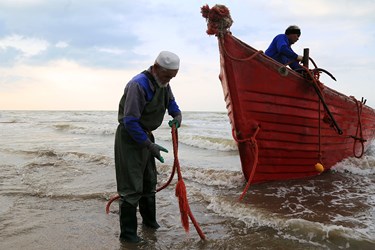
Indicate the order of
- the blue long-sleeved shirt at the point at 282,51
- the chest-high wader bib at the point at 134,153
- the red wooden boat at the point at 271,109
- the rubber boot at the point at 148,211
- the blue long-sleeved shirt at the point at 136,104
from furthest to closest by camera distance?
the blue long-sleeved shirt at the point at 282,51 → the red wooden boat at the point at 271,109 → the rubber boot at the point at 148,211 → the chest-high wader bib at the point at 134,153 → the blue long-sleeved shirt at the point at 136,104

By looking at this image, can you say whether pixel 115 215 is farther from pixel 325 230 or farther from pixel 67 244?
pixel 325 230

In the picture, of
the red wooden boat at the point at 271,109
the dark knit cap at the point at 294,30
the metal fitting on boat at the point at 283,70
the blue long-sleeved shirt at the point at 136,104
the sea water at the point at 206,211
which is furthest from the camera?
the dark knit cap at the point at 294,30

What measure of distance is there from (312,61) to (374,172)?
A: 2.76 m

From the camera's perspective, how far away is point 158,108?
315cm

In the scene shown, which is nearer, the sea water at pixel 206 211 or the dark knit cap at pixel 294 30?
the sea water at pixel 206 211

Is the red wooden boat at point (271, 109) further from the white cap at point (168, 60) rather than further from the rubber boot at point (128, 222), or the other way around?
the rubber boot at point (128, 222)

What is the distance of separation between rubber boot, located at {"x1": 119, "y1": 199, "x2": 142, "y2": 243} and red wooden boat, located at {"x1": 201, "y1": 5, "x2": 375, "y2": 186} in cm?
187

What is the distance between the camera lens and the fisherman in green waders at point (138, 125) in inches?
116

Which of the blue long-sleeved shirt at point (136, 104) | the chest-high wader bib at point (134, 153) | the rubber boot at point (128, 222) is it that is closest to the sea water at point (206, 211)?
the rubber boot at point (128, 222)

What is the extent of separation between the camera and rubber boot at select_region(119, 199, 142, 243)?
126 inches

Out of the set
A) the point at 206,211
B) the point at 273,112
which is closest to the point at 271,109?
the point at 273,112

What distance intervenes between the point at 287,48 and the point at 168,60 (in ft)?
9.36

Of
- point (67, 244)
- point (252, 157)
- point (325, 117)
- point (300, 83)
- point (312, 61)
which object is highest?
point (312, 61)

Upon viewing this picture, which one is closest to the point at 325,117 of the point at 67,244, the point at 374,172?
the point at 374,172
